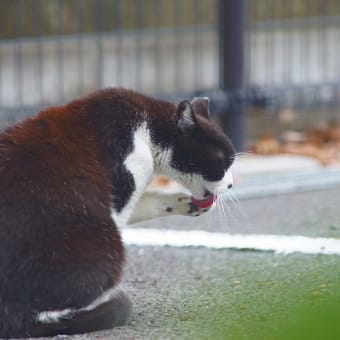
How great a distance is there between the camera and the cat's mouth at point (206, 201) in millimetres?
4305

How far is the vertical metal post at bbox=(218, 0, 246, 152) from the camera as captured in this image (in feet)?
23.7

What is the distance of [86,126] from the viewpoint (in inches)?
155

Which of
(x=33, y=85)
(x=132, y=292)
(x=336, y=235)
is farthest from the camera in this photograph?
(x=33, y=85)

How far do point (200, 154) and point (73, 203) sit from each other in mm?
666

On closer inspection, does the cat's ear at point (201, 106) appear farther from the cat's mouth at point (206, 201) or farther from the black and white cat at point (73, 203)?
the cat's mouth at point (206, 201)

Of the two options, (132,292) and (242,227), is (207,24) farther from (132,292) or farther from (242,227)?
(132,292)

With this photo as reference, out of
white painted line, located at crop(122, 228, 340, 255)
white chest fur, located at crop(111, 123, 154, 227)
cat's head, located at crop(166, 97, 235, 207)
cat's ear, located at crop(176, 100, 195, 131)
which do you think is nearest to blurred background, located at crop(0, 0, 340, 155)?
white painted line, located at crop(122, 228, 340, 255)

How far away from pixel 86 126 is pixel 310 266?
144 cm

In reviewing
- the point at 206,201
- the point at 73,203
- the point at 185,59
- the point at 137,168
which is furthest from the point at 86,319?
the point at 185,59

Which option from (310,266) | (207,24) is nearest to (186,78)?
(207,24)

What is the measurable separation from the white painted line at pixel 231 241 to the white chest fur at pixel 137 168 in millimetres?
1326

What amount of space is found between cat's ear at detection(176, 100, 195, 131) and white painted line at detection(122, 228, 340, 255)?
1.28 meters

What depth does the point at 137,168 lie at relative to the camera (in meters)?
3.95

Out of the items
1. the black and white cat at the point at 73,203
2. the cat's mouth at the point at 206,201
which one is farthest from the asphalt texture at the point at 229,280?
the cat's mouth at the point at 206,201
